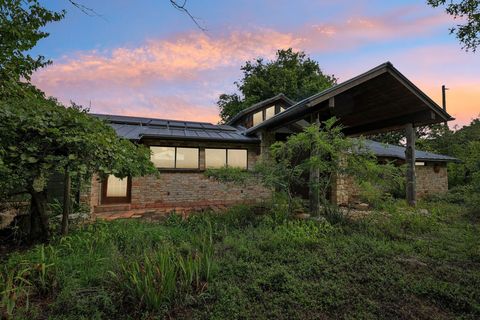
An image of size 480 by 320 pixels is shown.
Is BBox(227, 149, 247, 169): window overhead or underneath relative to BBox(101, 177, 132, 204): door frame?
overhead

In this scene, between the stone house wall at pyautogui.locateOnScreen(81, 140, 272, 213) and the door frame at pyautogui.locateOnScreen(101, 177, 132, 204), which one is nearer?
the door frame at pyautogui.locateOnScreen(101, 177, 132, 204)

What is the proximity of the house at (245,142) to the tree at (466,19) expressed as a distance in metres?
1.44

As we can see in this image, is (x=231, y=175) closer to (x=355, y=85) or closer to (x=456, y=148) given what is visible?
(x=355, y=85)

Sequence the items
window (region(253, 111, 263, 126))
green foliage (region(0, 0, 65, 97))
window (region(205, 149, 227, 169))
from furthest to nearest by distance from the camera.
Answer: window (region(253, 111, 263, 126))
window (region(205, 149, 227, 169))
green foliage (region(0, 0, 65, 97))

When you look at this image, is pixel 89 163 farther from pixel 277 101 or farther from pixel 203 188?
pixel 277 101

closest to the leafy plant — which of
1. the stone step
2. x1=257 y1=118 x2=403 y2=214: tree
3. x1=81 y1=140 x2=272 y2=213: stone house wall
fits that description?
x1=257 y1=118 x2=403 y2=214: tree

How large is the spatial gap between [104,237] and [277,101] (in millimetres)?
11786

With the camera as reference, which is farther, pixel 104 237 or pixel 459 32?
pixel 459 32

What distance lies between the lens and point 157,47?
23.9ft

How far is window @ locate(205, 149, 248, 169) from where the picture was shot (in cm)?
973

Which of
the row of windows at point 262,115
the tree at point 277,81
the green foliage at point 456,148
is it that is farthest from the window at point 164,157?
the tree at point 277,81

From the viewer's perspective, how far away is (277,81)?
2189cm

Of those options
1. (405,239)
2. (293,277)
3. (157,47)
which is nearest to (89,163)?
(293,277)

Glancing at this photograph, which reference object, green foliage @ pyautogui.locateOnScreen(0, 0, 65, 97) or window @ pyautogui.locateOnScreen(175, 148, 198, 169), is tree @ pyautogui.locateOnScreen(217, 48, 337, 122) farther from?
green foliage @ pyautogui.locateOnScreen(0, 0, 65, 97)
